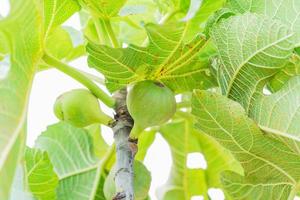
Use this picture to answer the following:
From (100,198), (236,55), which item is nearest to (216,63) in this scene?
(236,55)

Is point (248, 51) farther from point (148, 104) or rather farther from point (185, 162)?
point (185, 162)

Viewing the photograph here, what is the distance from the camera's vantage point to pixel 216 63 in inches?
35.5

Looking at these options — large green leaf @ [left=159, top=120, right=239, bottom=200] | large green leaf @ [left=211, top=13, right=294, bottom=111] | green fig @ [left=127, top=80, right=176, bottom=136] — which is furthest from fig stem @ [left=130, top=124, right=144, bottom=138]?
large green leaf @ [left=159, top=120, right=239, bottom=200]

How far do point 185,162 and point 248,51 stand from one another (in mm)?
498

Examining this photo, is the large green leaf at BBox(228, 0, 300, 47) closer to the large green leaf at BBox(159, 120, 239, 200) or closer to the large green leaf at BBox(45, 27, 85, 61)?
the large green leaf at BBox(45, 27, 85, 61)

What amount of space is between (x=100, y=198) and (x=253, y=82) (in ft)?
1.12

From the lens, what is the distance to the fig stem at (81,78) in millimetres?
857

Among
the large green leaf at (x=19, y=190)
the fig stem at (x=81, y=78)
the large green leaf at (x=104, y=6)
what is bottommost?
the large green leaf at (x=19, y=190)

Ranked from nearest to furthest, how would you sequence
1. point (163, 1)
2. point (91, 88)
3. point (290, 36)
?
point (290, 36) → point (91, 88) → point (163, 1)

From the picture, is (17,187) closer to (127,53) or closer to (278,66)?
(127,53)

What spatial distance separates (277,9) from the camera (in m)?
0.83

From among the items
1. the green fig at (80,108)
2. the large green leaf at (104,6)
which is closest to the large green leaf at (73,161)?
the green fig at (80,108)

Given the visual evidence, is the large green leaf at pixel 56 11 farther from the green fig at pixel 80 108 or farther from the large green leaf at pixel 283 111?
the large green leaf at pixel 283 111

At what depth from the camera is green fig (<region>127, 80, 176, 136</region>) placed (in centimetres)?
85
